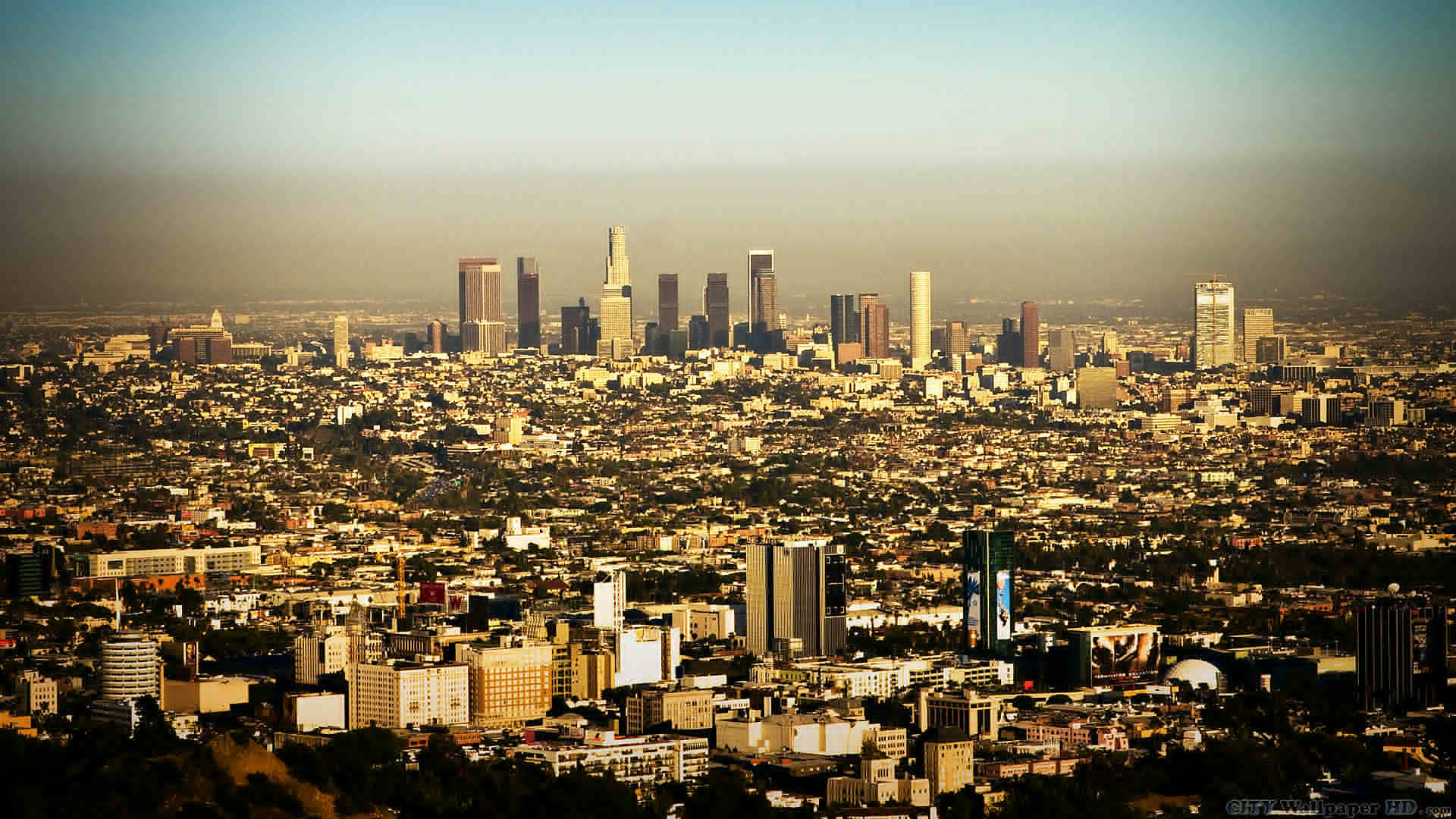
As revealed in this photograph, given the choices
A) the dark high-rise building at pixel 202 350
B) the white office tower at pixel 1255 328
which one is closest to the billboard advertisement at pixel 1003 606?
the white office tower at pixel 1255 328

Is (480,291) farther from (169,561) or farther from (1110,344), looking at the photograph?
(169,561)

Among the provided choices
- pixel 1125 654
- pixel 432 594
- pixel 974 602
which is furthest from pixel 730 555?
pixel 1125 654

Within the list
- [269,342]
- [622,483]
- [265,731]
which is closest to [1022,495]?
[622,483]

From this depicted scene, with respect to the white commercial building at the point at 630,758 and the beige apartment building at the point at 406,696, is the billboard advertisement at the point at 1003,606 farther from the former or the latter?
the white commercial building at the point at 630,758

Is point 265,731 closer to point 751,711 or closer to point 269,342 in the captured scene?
point 751,711

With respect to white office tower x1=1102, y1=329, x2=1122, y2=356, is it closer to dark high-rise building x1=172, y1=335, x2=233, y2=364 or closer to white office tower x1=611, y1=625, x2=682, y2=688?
dark high-rise building x1=172, y1=335, x2=233, y2=364

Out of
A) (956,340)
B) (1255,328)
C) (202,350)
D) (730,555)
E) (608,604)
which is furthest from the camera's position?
(956,340)

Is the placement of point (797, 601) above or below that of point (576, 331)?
below
